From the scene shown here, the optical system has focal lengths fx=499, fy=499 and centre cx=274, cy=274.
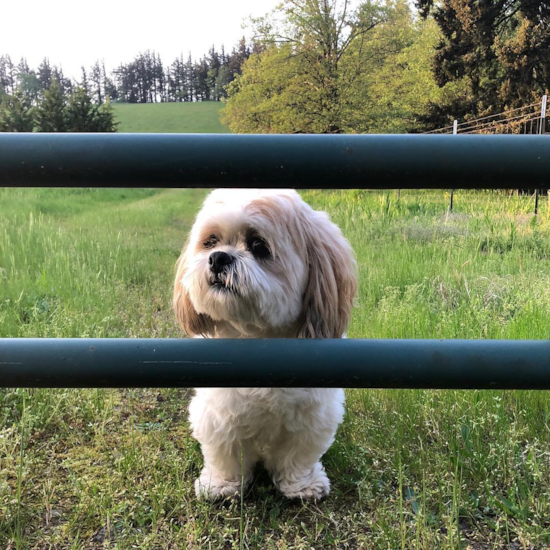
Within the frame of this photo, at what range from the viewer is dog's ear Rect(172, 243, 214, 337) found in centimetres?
192

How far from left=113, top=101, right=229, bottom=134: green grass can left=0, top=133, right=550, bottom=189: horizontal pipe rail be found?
110 feet

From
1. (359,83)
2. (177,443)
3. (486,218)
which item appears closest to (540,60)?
(359,83)

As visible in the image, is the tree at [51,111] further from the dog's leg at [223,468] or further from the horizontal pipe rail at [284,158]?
the horizontal pipe rail at [284,158]

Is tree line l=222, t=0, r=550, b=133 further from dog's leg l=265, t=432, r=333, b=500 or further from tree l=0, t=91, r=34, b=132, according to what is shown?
dog's leg l=265, t=432, r=333, b=500

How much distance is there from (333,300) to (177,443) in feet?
3.19

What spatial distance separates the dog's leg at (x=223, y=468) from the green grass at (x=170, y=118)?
32762mm

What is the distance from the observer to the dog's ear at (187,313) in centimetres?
192

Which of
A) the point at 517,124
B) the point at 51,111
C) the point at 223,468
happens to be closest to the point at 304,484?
the point at 223,468

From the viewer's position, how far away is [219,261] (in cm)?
156

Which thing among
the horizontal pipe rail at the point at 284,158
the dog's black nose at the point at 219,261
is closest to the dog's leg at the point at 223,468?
the dog's black nose at the point at 219,261

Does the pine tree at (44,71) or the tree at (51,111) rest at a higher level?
the pine tree at (44,71)

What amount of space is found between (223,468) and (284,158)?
1483 millimetres

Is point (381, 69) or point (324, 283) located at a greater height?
point (381, 69)

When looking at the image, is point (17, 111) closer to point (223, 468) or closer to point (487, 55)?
point (487, 55)
